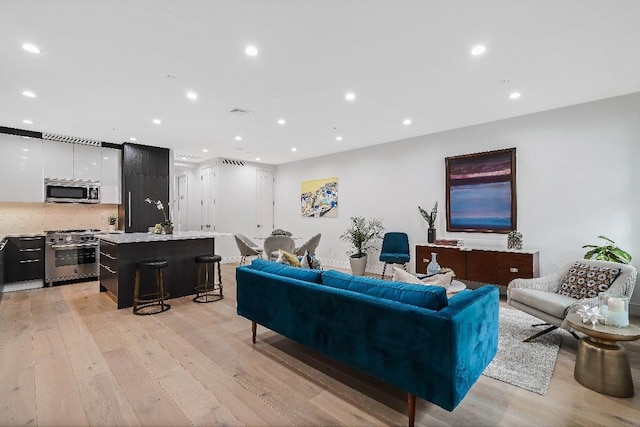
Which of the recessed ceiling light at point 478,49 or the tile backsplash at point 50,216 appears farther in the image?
the tile backsplash at point 50,216

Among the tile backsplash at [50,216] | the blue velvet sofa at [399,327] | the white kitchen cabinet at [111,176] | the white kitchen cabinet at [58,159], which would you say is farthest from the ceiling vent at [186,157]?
the blue velvet sofa at [399,327]

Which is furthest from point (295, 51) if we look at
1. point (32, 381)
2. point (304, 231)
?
point (304, 231)

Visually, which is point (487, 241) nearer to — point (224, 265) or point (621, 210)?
point (621, 210)

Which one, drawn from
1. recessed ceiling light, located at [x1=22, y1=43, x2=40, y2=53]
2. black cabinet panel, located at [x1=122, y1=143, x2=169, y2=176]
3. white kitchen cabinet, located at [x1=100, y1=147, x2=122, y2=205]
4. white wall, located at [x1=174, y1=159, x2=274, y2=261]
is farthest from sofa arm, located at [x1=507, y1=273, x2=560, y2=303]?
white kitchen cabinet, located at [x1=100, y1=147, x2=122, y2=205]

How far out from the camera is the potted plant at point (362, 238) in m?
6.47

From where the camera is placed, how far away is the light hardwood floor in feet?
6.40

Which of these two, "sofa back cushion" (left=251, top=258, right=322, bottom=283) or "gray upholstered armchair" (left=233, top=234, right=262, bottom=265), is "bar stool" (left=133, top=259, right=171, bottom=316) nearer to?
"sofa back cushion" (left=251, top=258, right=322, bottom=283)

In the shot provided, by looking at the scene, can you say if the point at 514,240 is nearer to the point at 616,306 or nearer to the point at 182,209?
the point at 616,306

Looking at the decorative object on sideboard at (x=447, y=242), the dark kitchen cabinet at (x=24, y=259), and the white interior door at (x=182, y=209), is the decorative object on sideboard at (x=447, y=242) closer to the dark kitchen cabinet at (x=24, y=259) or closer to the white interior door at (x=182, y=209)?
the dark kitchen cabinet at (x=24, y=259)

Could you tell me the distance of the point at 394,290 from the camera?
2.05 meters

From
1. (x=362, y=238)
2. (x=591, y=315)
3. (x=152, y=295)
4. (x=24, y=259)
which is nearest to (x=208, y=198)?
(x=24, y=259)

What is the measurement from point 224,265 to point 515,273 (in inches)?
246

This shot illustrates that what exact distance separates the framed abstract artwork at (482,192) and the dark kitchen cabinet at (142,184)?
6.05 metres

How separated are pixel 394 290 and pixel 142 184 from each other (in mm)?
6363
